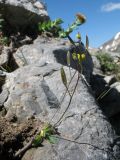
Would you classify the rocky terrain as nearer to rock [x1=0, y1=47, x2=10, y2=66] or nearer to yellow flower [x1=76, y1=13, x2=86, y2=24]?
rock [x1=0, y1=47, x2=10, y2=66]

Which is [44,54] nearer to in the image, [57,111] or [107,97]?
[107,97]

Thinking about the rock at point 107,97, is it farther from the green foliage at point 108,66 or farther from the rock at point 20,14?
the green foliage at point 108,66

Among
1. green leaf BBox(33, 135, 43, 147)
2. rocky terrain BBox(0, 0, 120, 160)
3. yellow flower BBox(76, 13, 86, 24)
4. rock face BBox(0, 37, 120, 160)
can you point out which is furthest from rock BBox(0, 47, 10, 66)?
yellow flower BBox(76, 13, 86, 24)

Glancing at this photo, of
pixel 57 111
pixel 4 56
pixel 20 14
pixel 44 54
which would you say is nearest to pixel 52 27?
pixel 20 14

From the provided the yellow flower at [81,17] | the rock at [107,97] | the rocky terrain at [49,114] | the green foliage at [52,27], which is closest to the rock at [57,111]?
the rocky terrain at [49,114]

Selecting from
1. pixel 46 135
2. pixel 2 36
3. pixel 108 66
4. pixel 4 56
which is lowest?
pixel 46 135

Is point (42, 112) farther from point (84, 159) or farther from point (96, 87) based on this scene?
point (96, 87)

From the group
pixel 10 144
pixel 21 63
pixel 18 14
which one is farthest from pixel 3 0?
pixel 10 144
